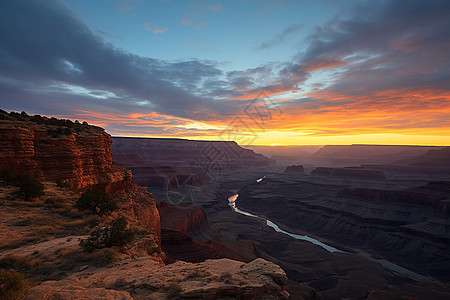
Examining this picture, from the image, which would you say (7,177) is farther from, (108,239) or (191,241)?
(191,241)

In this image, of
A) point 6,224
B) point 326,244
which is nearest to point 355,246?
point 326,244

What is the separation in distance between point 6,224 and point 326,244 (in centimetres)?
5793

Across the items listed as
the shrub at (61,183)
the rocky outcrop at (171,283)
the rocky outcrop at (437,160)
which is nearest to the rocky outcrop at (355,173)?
the rocky outcrop at (437,160)

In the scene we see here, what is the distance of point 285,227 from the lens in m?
A: 62.2

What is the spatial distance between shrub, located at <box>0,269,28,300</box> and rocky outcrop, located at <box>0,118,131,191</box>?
36.0 ft

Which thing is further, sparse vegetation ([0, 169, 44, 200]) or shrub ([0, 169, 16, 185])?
shrub ([0, 169, 16, 185])

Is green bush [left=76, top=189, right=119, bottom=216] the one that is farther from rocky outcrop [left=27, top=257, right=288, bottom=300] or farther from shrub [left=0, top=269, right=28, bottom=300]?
shrub [left=0, top=269, right=28, bottom=300]

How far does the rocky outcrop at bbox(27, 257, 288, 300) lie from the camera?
487 centimetres

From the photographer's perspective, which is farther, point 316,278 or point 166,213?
point 166,213

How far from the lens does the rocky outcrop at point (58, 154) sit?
470 inches

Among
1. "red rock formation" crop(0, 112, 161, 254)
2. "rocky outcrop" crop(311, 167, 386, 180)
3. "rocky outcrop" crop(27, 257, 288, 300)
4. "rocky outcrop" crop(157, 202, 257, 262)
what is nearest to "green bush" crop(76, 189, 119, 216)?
"red rock formation" crop(0, 112, 161, 254)

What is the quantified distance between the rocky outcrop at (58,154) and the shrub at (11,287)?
11.0 m

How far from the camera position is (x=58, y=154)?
45.1 ft

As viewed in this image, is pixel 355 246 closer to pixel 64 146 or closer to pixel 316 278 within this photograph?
pixel 316 278
